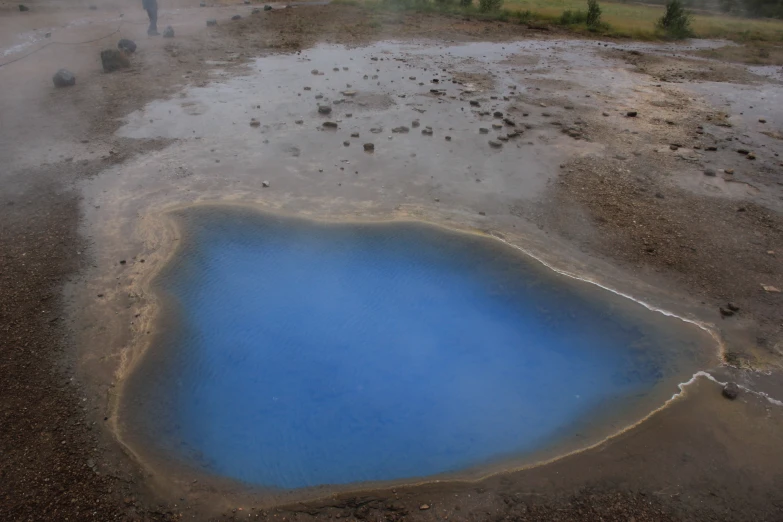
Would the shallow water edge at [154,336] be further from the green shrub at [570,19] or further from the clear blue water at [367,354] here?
the green shrub at [570,19]

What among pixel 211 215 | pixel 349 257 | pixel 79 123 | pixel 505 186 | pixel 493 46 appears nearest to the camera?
pixel 349 257

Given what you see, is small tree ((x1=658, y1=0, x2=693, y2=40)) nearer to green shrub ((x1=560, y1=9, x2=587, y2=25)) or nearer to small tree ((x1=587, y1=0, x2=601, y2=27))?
small tree ((x1=587, y1=0, x2=601, y2=27))

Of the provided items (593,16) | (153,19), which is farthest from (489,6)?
(153,19)

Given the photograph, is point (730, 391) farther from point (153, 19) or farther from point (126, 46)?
point (153, 19)

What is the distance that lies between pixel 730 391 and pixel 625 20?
19436mm

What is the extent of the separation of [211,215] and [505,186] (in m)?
3.70

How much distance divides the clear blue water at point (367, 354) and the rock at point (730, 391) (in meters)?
0.44

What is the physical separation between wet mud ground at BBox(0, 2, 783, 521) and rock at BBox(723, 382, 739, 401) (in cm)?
6

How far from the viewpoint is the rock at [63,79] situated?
965 cm

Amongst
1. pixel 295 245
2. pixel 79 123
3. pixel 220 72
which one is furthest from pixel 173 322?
pixel 220 72

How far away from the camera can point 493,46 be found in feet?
47.8

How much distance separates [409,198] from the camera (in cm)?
638

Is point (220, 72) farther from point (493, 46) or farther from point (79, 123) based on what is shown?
point (493, 46)

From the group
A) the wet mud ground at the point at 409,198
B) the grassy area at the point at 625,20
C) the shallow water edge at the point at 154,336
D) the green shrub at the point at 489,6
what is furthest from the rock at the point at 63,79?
the green shrub at the point at 489,6
